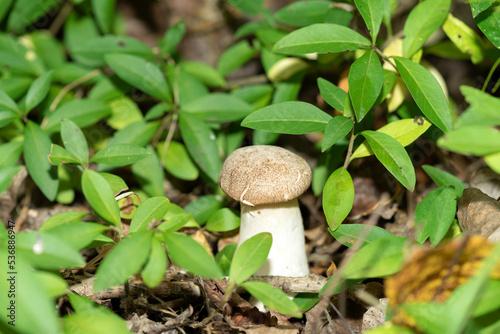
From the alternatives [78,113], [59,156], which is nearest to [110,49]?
[78,113]

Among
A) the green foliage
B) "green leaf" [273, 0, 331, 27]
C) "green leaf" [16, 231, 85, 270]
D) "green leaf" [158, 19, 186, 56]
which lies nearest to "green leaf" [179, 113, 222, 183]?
the green foliage

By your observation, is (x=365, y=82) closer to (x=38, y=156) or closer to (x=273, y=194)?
(x=273, y=194)

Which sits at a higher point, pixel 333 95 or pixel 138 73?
pixel 333 95

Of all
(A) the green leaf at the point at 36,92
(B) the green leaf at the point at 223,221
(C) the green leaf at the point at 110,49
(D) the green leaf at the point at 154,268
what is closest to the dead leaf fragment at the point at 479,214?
(B) the green leaf at the point at 223,221

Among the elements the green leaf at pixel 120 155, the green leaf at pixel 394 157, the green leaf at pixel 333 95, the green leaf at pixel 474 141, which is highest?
the green leaf at pixel 474 141

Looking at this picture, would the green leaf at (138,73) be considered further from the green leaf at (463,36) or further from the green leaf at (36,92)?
the green leaf at (463,36)

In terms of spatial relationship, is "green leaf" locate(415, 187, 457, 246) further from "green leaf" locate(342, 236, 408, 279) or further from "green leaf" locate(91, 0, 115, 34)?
"green leaf" locate(91, 0, 115, 34)
